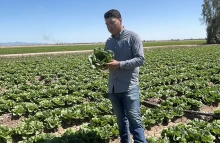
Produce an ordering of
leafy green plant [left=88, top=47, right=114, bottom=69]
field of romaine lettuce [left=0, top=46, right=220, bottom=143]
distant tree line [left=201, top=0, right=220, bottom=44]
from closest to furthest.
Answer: leafy green plant [left=88, top=47, right=114, bottom=69] → field of romaine lettuce [left=0, top=46, right=220, bottom=143] → distant tree line [left=201, top=0, right=220, bottom=44]

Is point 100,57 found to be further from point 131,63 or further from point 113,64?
point 131,63

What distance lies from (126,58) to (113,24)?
24.3 inches

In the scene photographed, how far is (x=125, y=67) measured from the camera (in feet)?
14.2

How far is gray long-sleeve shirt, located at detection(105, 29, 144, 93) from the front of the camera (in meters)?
4.33

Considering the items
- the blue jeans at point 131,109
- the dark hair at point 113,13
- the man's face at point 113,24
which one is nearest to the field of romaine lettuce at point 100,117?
the blue jeans at point 131,109

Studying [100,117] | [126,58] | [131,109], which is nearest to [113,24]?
[126,58]

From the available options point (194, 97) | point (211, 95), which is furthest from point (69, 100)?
point (211, 95)

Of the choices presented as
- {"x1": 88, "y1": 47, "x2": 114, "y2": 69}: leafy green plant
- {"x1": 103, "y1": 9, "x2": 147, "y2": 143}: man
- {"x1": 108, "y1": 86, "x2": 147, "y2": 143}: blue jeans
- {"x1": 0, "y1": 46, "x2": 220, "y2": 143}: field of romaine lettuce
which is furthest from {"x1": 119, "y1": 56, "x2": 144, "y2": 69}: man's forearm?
{"x1": 0, "y1": 46, "x2": 220, "y2": 143}: field of romaine lettuce

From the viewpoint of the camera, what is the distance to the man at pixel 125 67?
4328mm

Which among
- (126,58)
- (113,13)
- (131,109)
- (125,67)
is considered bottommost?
(131,109)

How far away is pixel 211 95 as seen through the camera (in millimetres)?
9969

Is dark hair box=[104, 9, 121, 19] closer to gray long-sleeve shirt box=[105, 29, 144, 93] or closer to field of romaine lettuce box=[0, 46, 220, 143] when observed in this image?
gray long-sleeve shirt box=[105, 29, 144, 93]

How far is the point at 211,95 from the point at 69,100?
534 cm

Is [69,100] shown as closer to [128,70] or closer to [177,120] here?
[177,120]
